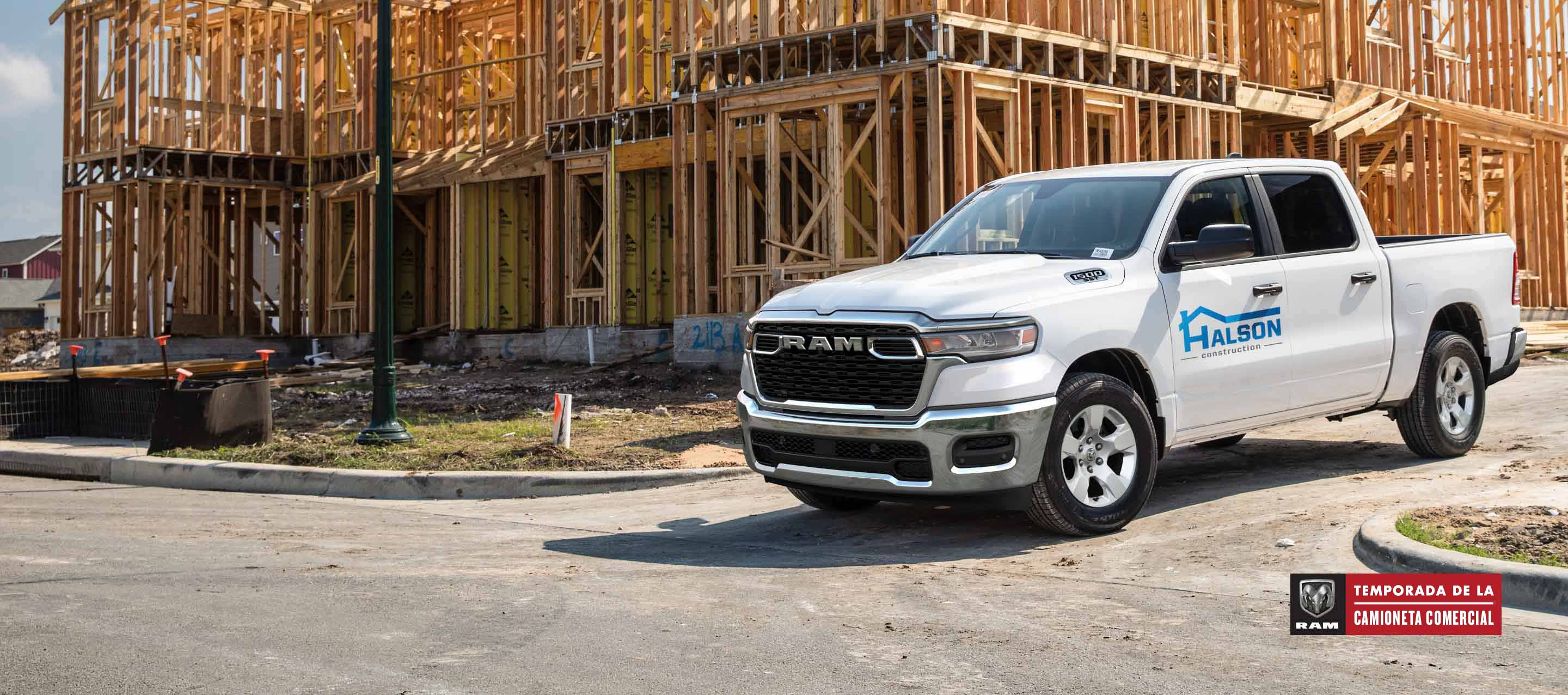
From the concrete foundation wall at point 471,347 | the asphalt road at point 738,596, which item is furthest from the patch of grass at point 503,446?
the concrete foundation wall at point 471,347

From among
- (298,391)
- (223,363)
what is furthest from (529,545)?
(298,391)

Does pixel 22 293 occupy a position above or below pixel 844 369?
above

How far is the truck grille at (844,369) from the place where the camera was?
23.6 ft

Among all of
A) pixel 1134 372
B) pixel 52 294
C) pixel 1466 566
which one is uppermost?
pixel 52 294

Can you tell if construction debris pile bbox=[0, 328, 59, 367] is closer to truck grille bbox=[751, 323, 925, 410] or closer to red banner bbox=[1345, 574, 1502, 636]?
truck grille bbox=[751, 323, 925, 410]

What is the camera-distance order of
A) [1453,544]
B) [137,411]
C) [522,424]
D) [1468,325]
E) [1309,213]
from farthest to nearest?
[522,424] < [137,411] < [1468,325] < [1309,213] < [1453,544]

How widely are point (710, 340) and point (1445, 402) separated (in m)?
12.3

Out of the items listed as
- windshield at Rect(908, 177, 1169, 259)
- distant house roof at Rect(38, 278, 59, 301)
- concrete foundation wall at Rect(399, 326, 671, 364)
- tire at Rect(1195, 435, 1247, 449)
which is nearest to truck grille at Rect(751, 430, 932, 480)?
windshield at Rect(908, 177, 1169, 259)

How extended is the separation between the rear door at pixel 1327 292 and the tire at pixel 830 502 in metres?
2.69

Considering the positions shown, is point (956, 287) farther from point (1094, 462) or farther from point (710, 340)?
point (710, 340)

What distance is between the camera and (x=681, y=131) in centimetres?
2128

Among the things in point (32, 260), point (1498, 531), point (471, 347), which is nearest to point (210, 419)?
point (1498, 531)

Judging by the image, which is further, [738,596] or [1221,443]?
[1221,443]

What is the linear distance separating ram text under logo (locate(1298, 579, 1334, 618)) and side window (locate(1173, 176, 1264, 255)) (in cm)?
290
